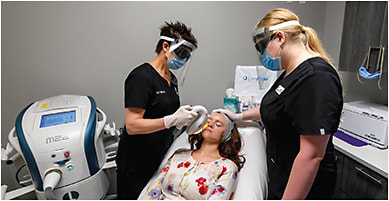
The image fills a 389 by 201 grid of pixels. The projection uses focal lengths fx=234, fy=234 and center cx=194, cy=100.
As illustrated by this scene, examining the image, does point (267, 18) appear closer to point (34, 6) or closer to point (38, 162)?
point (38, 162)

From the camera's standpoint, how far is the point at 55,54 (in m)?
1.88

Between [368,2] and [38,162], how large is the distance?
2324 millimetres

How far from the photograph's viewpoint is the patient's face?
1.47 meters

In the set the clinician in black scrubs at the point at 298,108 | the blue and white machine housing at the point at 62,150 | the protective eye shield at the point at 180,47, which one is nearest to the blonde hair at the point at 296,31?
the clinician in black scrubs at the point at 298,108

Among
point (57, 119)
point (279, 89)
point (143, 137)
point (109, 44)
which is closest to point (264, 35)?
point (279, 89)

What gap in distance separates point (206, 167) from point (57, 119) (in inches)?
36.6

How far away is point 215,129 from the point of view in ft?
4.84

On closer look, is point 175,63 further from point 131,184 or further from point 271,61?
point 131,184

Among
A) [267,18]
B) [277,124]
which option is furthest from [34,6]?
[277,124]

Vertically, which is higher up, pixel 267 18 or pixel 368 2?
pixel 368 2

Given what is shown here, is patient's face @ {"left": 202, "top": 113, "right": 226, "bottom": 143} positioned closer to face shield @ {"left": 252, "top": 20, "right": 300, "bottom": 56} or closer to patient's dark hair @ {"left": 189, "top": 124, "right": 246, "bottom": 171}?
patient's dark hair @ {"left": 189, "top": 124, "right": 246, "bottom": 171}

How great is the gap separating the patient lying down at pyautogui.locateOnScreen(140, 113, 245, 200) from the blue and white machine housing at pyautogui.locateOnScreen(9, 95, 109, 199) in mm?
385

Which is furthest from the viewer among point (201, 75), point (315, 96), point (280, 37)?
point (201, 75)

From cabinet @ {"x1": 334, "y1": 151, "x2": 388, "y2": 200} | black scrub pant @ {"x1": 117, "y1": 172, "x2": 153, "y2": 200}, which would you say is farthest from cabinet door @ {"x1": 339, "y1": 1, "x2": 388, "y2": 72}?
black scrub pant @ {"x1": 117, "y1": 172, "x2": 153, "y2": 200}
